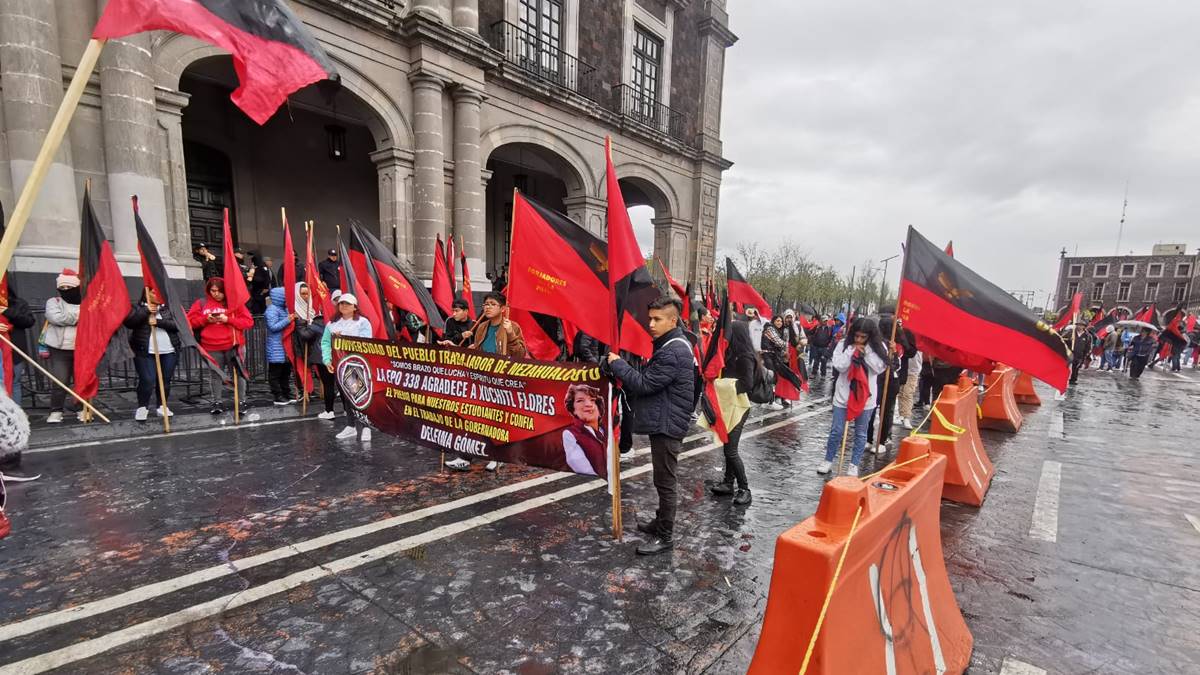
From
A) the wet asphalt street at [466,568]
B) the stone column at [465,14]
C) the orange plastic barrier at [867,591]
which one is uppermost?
the stone column at [465,14]

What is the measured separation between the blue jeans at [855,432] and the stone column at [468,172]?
9.99 m

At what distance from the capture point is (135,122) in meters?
→ 8.20

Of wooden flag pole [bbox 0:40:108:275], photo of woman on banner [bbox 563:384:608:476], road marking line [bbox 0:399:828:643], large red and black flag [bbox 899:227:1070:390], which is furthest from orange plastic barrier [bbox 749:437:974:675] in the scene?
road marking line [bbox 0:399:828:643]

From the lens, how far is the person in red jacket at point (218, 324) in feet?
22.9

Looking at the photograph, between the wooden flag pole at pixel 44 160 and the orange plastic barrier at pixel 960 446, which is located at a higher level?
the wooden flag pole at pixel 44 160

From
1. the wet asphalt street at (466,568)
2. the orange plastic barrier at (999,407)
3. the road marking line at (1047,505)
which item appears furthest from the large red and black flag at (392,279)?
the orange plastic barrier at (999,407)

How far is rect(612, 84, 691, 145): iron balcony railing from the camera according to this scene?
17.7m

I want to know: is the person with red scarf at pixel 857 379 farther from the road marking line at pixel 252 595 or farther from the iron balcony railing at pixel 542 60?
the iron balcony railing at pixel 542 60

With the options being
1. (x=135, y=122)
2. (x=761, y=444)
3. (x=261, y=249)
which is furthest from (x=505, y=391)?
(x=261, y=249)

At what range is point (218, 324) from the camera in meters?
7.03

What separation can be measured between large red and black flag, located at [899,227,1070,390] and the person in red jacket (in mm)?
8209

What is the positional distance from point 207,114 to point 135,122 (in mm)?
5611

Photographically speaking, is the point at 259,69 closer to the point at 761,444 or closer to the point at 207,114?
the point at 761,444

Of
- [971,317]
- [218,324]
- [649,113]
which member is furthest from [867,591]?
[649,113]
